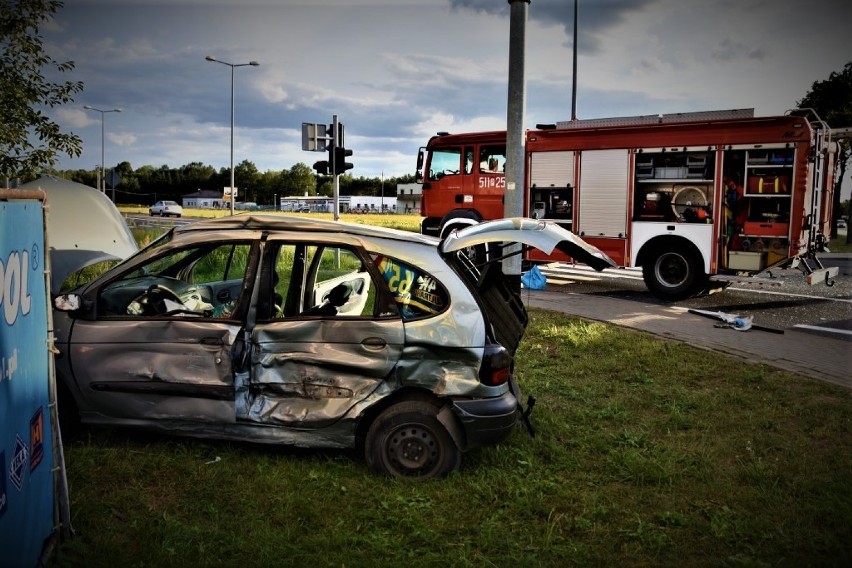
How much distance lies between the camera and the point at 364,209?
110m

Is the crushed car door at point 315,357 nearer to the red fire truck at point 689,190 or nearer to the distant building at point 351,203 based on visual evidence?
the red fire truck at point 689,190

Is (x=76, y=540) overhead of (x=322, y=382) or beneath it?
beneath

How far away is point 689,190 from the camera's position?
1238cm

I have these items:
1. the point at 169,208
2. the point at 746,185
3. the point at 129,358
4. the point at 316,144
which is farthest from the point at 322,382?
the point at 169,208

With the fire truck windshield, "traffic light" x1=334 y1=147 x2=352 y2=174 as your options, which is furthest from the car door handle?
the fire truck windshield

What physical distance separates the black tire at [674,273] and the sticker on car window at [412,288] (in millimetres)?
9067

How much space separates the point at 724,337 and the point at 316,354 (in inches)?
247

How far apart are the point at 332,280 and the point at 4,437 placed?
9.85ft

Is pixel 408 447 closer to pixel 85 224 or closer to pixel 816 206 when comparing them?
pixel 85 224

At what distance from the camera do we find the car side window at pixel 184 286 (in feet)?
15.2

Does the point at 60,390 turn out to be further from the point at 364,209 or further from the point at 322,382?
the point at 364,209

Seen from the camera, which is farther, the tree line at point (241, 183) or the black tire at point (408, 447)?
the tree line at point (241, 183)

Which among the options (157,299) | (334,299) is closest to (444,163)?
(334,299)

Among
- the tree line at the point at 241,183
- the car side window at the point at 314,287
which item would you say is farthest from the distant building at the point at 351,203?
the car side window at the point at 314,287
